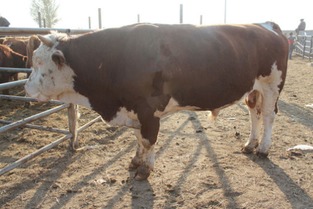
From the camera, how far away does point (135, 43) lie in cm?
342

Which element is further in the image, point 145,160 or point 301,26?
point 301,26

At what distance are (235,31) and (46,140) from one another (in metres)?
3.25

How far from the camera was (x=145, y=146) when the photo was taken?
3.72m

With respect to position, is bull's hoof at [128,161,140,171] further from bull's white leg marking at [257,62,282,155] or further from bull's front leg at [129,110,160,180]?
bull's white leg marking at [257,62,282,155]

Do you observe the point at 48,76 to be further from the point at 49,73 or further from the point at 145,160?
the point at 145,160

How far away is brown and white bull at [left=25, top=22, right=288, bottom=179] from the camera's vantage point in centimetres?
337

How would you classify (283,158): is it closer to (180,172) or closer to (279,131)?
(279,131)

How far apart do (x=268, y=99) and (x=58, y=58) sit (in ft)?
9.06

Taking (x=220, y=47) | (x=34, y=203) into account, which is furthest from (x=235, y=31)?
(x=34, y=203)

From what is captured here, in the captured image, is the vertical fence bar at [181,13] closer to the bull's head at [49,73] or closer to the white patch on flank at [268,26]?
the white patch on flank at [268,26]

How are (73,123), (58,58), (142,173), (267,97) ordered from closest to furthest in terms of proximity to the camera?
(58,58)
(142,173)
(267,97)
(73,123)

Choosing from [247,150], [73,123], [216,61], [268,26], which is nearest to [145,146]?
[216,61]

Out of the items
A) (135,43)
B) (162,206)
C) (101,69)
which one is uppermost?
(135,43)

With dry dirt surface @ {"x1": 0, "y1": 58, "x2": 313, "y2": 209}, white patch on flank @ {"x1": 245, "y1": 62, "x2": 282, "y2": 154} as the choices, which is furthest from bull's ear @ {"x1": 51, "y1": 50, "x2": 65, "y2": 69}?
white patch on flank @ {"x1": 245, "y1": 62, "x2": 282, "y2": 154}
